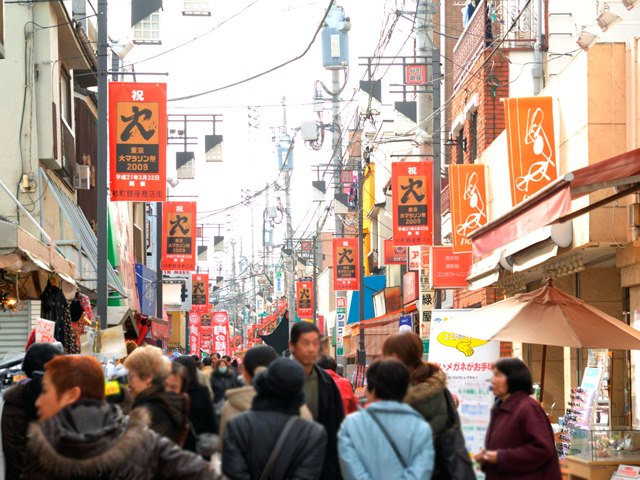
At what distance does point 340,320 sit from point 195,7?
3516 centimetres

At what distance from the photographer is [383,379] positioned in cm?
671

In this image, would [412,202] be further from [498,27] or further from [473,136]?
[498,27]

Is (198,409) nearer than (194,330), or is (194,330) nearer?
(198,409)

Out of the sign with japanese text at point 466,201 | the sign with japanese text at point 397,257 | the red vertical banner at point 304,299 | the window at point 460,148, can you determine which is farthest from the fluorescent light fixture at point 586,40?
the red vertical banner at point 304,299

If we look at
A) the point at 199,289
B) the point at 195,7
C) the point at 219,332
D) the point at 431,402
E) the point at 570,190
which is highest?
the point at 195,7

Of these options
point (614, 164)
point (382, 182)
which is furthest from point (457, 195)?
point (382, 182)

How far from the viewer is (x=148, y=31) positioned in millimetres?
23406

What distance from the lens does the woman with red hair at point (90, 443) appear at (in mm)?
5113

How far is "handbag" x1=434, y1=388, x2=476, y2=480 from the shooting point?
7.15 metres

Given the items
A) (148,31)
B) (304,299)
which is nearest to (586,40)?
(148,31)

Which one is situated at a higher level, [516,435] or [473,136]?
[473,136]

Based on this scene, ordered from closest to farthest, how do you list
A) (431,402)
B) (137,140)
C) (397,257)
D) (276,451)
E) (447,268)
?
(276,451)
(431,402)
(137,140)
(447,268)
(397,257)

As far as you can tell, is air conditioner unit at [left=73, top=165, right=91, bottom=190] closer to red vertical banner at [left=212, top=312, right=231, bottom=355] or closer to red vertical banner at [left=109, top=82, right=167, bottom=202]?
red vertical banner at [left=109, top=82, right=167, bottom=202]

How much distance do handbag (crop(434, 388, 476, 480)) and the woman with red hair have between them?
91.1 inches
